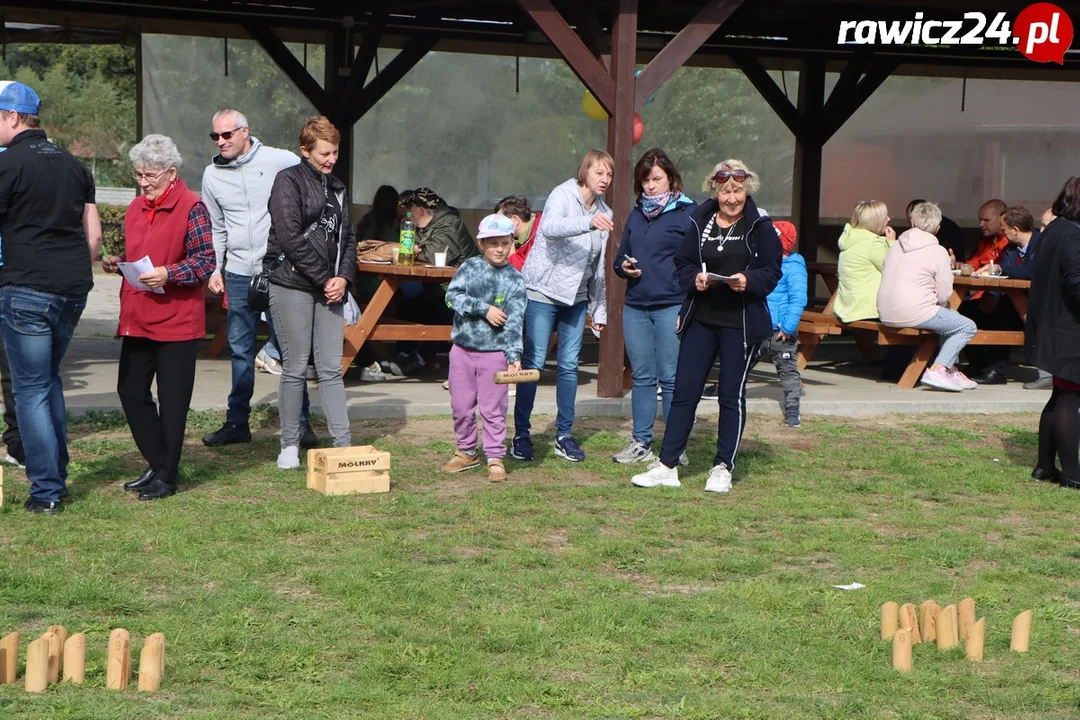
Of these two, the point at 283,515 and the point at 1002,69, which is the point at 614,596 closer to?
the point at 283,515

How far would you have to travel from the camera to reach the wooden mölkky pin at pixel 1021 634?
4.46m

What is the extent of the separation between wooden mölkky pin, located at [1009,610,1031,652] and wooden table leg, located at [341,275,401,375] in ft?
18.9

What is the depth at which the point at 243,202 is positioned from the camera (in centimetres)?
741

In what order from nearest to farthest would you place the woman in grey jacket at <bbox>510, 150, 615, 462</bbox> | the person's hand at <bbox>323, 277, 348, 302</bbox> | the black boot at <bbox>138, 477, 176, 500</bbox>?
the black boot at <bbox>138, 477, 176, 500</bbox>
the person's hand at <bbox>323, 277, 348, 302</bbox>
the woman in grey jacket at <bbox>510, 150, 615, 462</bbox>

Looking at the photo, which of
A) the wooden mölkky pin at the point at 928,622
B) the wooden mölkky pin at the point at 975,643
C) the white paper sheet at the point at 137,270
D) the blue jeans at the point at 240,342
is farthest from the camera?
the blue jeans at the point at 240,342

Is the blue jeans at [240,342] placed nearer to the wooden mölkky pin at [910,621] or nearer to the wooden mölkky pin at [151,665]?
the wooden mölkky pin at [151,665]

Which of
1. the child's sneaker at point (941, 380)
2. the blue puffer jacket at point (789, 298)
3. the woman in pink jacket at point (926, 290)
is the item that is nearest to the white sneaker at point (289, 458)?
the blue puffer jacket at point (789, 298)

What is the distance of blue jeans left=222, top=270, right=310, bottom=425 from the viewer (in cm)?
754

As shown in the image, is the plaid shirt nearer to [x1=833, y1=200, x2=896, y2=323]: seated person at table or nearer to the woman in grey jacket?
the woman in grey jacket

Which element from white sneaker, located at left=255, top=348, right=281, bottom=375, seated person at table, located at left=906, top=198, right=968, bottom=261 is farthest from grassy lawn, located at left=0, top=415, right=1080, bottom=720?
seated person at table, located at left=906, top=198, right=968, bottom=261

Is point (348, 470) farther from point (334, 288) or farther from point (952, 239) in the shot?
point (952, 239)

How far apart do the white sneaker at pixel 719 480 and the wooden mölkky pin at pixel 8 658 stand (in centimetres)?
384
